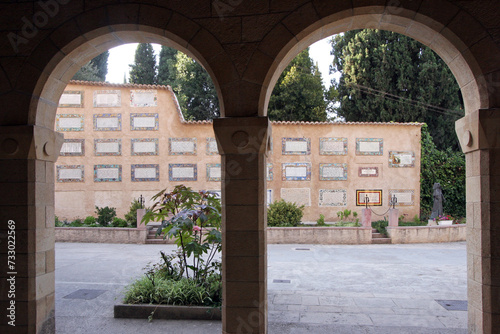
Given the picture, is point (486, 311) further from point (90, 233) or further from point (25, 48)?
point (90, 233)

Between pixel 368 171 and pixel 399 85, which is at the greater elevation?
pixel 399 85

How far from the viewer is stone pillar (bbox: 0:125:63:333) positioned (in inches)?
128

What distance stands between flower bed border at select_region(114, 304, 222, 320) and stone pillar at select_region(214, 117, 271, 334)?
129cm

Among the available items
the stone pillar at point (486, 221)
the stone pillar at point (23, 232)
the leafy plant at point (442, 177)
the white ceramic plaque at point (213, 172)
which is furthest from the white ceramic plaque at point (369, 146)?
the stone pillar at point (23, 232)

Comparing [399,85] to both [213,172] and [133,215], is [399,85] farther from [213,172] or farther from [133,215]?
[133,215]

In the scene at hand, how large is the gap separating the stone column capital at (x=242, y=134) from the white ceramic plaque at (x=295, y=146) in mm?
10825

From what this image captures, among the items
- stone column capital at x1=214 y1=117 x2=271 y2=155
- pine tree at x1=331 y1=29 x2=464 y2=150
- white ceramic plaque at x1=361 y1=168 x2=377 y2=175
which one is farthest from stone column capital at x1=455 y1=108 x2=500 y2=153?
pine tree at x1=331 y1=29 x2=464 y2=150

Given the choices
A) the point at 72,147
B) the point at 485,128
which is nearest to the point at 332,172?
the point at 72,147

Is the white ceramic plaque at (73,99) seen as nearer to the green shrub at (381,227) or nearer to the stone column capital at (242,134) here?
the green shrub at (381,227)

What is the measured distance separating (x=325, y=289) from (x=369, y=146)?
934 cm

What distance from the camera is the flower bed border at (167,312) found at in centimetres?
433

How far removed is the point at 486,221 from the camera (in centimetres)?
292

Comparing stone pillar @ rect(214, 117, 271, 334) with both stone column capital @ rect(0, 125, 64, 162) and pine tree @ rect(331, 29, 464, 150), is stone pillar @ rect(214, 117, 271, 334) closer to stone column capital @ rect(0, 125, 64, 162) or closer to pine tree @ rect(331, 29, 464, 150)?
stone column capital @ rect(0, 125, 64, 162)

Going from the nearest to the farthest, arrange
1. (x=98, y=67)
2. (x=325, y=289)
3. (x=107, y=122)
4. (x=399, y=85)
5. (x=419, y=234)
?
(x=325, y=289), (x=419, y=234), (x=107, y=122), (x=399, y=85), (x=98, y=67)
